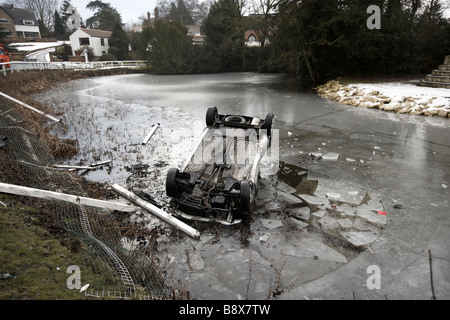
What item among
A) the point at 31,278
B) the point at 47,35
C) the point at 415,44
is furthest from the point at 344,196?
the point at 47,35

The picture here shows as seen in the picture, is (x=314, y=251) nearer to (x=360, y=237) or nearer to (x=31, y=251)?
(x=360, y=237)

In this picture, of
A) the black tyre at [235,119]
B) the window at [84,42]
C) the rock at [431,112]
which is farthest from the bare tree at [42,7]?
the rock at [431,112]

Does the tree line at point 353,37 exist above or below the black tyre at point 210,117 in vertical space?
above

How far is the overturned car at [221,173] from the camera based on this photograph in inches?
185

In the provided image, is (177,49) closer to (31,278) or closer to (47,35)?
(31,278)

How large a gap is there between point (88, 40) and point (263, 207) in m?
52.9

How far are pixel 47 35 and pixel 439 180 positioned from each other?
251 feet

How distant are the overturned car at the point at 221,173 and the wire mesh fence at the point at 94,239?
115cm

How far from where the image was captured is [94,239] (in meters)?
3.66

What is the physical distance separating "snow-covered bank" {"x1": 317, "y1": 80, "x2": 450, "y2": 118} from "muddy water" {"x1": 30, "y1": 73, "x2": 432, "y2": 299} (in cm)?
218

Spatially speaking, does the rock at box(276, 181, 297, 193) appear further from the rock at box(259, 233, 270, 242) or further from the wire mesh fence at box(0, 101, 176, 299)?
the wire mesh fence at box(0, 101, 176, 299)

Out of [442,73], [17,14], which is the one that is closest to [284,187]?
[442,73]

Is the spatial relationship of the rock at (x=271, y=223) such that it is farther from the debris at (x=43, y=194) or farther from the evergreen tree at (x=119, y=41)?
the evergreen tree at (x=119, y=41)

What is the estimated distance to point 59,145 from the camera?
795cm
